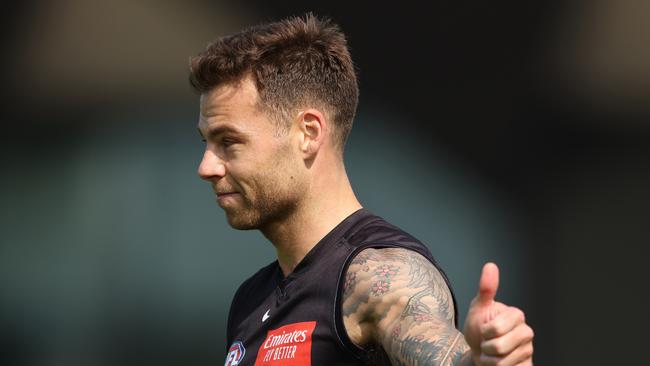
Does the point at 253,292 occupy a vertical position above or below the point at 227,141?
below

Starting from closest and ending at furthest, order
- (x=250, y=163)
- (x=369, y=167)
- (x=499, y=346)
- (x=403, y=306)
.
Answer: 1. (x=499, y=346)
2. (x=403, y=306)
3. (x=250, y=163)
4. (x=369, y=167)

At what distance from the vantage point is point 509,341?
5.42ft

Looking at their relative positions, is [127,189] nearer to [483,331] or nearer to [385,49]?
[385,49]

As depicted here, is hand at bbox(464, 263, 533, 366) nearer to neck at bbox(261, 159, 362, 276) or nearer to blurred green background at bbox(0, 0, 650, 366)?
neck at bbox(261, 159, 362, 276)

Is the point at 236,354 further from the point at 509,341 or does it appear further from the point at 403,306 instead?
the point at 509,341

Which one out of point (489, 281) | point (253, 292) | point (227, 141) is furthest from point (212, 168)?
point (489, 281)

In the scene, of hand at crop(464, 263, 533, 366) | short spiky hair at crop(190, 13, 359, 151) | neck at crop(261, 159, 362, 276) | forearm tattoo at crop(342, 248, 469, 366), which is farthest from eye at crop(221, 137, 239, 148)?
hand at crop(464, 263, 533, 366)

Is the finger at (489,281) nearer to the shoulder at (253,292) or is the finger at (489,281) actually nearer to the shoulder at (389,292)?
the shoulder at (389,292)

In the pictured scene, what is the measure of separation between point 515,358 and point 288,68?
128 centimetres

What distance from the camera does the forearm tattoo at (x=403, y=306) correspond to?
2.05 m

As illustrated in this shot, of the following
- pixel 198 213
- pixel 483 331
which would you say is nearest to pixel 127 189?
pixel 198 213

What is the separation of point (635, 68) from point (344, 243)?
323 centimetres

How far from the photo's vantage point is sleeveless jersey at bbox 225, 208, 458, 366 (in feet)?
7.55

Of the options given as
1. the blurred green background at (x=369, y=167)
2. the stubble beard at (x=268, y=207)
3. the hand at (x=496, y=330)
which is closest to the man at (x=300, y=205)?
the stubble beard at (x=268, y=207)
